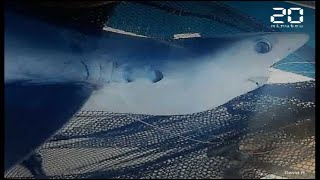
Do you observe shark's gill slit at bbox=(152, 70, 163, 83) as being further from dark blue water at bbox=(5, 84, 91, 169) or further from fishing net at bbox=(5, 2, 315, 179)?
dark blue water at bbox=(5, 84, 91, 169)

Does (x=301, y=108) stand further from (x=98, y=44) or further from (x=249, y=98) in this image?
(x=98, y=44)

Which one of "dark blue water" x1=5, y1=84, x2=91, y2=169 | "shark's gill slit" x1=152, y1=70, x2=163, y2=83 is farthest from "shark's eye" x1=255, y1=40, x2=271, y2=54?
"dark blue water" x1=5, y1=84, x2=91, y2=169

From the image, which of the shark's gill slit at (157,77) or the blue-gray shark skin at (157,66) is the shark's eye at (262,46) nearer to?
the blue-gray shark skin at (157,66)

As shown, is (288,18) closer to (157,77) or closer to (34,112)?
(157,77)

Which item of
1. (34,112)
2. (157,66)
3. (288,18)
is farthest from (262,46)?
(34,112)
